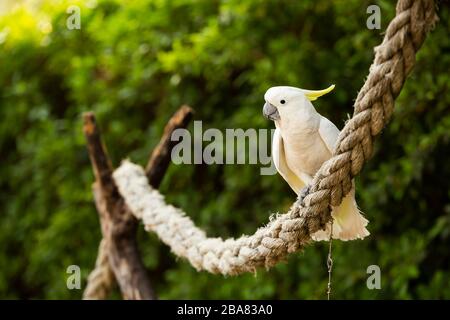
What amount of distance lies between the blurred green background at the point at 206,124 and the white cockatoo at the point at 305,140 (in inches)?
39.7

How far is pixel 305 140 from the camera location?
117 cm

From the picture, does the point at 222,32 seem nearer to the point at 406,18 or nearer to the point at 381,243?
the point at 381,243

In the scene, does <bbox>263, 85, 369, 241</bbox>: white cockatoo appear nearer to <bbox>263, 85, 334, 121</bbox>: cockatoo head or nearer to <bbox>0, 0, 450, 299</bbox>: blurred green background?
<bbox>263, 85, 334, 121</bbox>: cockatoo head

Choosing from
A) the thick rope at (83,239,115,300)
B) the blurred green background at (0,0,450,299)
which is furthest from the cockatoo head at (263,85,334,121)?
the thick rope at (83,239,115,300)

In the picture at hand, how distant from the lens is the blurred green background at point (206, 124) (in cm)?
234

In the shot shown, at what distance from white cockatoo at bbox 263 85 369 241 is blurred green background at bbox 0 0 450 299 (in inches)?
39.7

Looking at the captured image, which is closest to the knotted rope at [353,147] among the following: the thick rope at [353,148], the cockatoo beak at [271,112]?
the thick rope at [353,148]

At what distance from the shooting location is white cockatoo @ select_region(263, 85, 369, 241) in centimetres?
115

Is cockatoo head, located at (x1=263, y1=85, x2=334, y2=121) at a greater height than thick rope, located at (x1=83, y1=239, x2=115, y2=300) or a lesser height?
greater

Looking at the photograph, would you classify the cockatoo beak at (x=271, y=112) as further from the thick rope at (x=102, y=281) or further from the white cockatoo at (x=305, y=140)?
the thick rope at (x=102, y=281)

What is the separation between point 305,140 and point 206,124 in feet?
5.58

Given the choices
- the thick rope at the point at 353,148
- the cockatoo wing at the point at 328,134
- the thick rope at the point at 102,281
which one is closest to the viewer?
the thick rope at the point at 353,148
